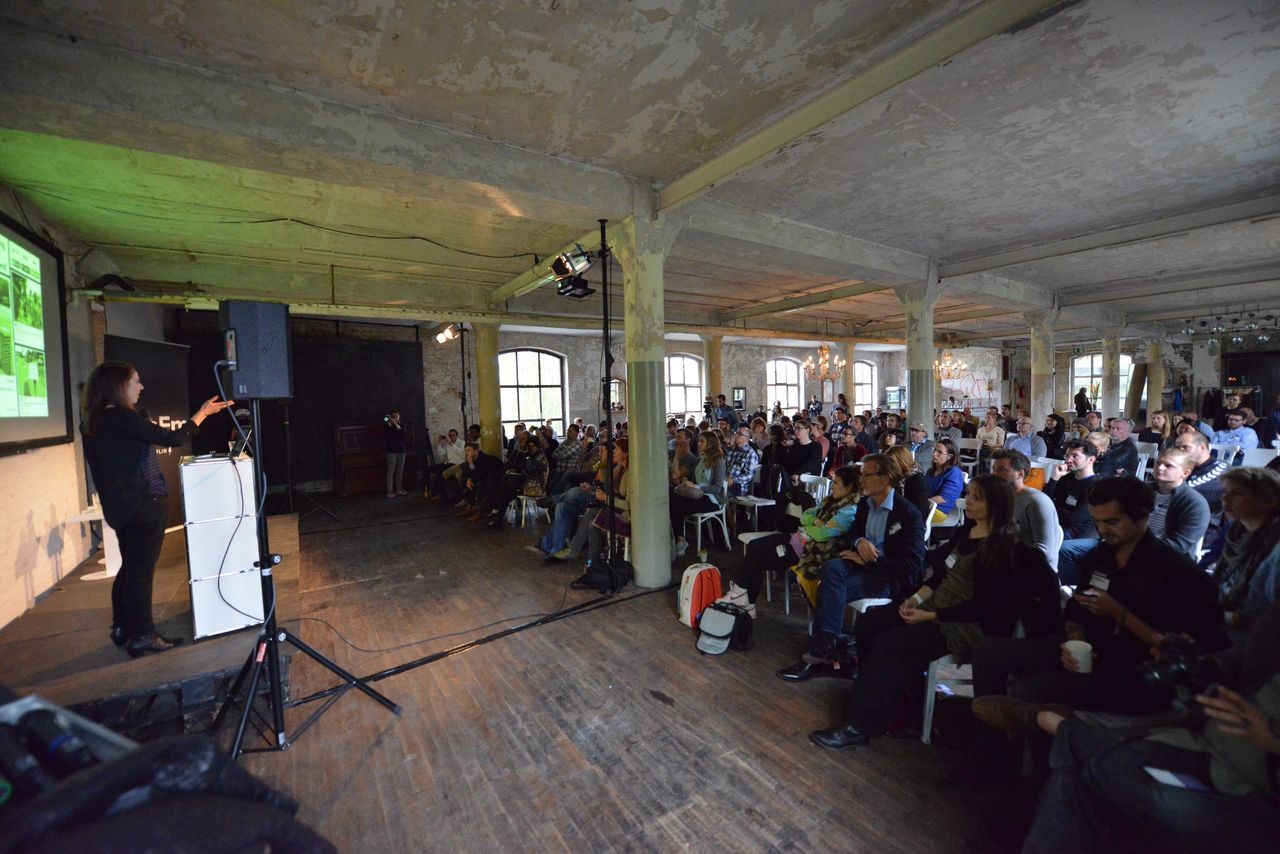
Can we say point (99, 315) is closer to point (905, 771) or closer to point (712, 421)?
point (905, 771)

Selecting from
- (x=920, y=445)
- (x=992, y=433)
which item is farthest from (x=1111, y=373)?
(x=920, y=445)

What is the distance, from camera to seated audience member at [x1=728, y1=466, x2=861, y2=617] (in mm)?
3150

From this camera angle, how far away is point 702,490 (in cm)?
509

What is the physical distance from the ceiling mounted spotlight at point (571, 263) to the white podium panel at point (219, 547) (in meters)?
3.12

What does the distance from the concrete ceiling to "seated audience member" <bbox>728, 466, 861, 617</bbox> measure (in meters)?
2.15

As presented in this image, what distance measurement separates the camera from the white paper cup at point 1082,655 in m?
1.88

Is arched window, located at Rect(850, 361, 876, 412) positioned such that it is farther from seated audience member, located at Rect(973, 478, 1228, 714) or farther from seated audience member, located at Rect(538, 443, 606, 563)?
seated audience member, located at Rect(973, 478, 1228, 714)

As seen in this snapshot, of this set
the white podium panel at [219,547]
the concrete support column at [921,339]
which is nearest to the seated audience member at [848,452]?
the concrete support column at [921,339]

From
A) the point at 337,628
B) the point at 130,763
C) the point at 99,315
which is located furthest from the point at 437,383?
the point at 130,763

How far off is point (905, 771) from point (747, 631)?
1.14 m

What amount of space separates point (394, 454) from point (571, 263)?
19.2 feet

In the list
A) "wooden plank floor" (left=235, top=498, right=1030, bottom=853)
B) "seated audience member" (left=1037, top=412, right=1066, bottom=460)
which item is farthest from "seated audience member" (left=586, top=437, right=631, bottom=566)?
"seated audience member" (left=1037, top=412, right=1066, bottom=460)

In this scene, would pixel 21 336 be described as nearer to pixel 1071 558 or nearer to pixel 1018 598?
pixel 1018 598

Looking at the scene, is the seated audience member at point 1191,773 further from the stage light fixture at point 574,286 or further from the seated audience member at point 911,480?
the stage light fixture at point 574,286
